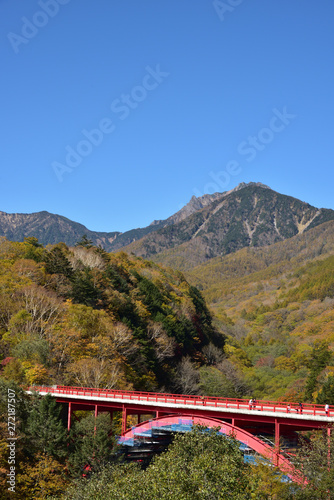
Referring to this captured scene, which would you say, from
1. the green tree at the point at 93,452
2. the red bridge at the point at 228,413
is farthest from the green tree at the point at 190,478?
the green tree at the point at 93,452

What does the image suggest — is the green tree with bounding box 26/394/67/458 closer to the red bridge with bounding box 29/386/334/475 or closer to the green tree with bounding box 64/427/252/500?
the red bridge with bounding box 29/386/334/475

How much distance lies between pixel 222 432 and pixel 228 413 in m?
1.43

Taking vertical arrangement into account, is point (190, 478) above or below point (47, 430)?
above

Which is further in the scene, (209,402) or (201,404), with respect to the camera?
(201,404)

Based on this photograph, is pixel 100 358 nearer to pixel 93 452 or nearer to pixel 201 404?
pixel 93 452

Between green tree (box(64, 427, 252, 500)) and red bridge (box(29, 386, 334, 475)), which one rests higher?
red bridge (box(29, 386, 334, 475))

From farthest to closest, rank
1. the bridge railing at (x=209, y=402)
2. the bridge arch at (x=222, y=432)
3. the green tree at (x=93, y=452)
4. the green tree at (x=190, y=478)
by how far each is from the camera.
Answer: the green tree at (x=93, y=452)
the bridge railing at (x=209, y=402)
the bridge arch at (x=222, y=432)
the green tree at (x=190, y=478)

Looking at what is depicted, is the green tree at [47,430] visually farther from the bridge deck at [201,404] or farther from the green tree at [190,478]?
the green tree at [190,478]

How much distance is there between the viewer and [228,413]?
35188mm

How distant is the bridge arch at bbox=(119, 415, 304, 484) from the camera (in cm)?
2985

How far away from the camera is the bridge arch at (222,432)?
97.9 ft

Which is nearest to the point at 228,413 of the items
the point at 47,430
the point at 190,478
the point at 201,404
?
the point at 201,404

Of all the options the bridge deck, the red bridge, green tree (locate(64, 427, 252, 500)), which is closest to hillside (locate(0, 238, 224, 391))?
the bridge deck

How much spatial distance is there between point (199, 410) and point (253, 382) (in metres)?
61.1
